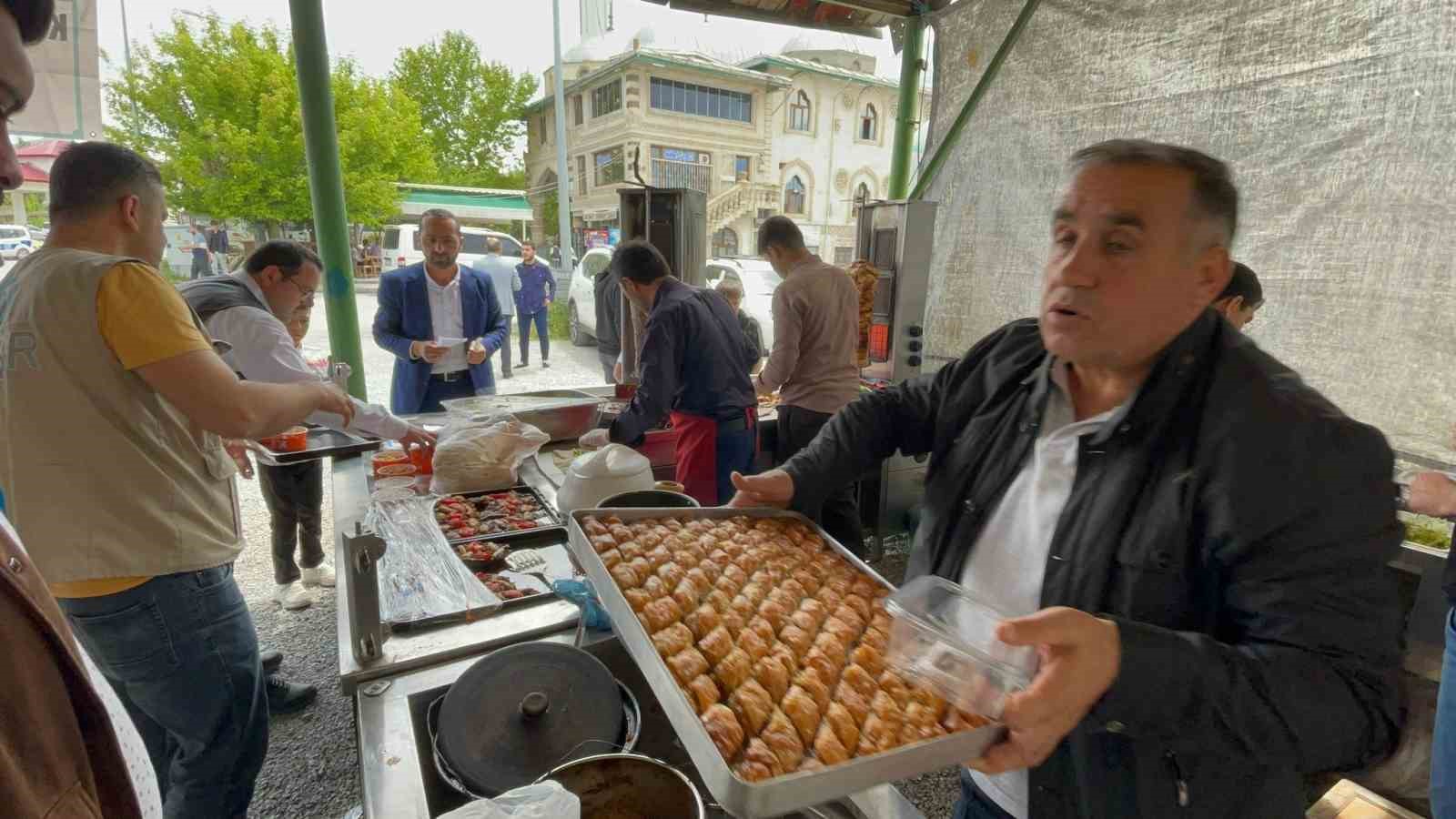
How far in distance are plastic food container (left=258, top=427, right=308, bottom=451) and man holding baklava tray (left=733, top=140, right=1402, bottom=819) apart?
300 cm

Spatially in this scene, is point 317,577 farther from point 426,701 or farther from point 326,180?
point 426,701

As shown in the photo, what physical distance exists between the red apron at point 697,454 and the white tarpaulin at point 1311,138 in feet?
7.88

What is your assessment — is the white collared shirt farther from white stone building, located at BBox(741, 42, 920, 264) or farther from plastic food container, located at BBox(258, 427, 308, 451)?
white stone building, located at BBox(741, 42, 920, 264)

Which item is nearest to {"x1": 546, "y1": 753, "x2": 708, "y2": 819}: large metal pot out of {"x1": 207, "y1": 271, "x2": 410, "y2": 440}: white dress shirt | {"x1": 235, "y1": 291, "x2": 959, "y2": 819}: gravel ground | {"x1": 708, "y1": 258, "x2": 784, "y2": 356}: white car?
{"x1": 235, "y1": 291, "x2": 959, "y2": 819}: gravel ground

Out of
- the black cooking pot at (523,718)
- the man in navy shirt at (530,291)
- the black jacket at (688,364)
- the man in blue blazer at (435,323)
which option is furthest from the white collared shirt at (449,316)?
the man in navy shirt at (530,291)

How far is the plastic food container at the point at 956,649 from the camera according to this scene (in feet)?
3.26

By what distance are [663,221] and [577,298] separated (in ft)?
22.5

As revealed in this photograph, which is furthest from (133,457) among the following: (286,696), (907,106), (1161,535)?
(907,106)

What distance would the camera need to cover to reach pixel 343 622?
1.80 m

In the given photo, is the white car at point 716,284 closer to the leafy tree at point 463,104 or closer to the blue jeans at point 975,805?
the blue jeans at point 975,805

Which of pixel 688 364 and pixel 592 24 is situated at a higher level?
pixel 592 24

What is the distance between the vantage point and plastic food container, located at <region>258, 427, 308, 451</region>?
3.10m

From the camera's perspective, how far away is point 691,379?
140 inches

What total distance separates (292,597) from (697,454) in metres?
2.63
